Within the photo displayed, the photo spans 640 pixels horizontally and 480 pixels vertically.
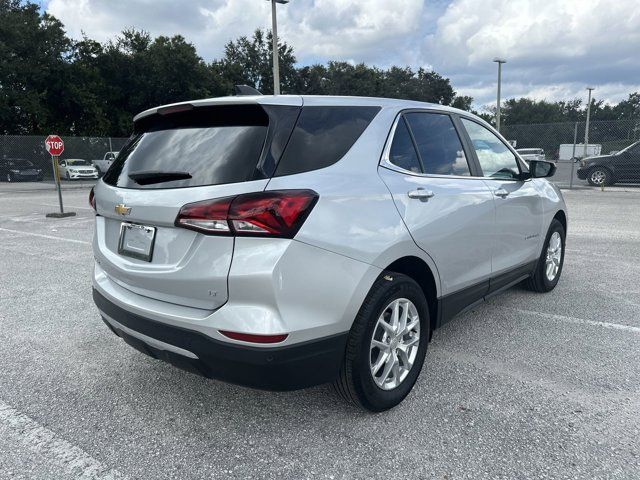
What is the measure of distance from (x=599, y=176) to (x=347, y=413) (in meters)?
19.1

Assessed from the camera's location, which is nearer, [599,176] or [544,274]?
[544,274]

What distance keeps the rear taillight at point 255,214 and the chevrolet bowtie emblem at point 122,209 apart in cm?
58

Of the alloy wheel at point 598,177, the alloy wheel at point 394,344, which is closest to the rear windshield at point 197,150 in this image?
the alloy wheel at point 394,344

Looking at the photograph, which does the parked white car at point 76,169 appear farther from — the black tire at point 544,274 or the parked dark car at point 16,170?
the black tire at point 544,274

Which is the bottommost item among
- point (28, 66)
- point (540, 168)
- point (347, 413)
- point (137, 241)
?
point (347, 413)

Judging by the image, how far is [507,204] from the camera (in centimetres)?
380

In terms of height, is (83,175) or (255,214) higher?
(255,214)

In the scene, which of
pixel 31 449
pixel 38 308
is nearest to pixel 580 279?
pixel 31 449

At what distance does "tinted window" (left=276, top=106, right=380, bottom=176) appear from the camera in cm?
230

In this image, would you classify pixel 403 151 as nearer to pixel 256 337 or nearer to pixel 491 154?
pixel 491 154

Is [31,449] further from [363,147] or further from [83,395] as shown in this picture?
[363,147]

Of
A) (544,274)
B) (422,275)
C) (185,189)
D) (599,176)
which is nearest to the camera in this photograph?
(185,189)

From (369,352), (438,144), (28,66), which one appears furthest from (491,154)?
(28,66)

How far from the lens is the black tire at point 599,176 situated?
707 inches
